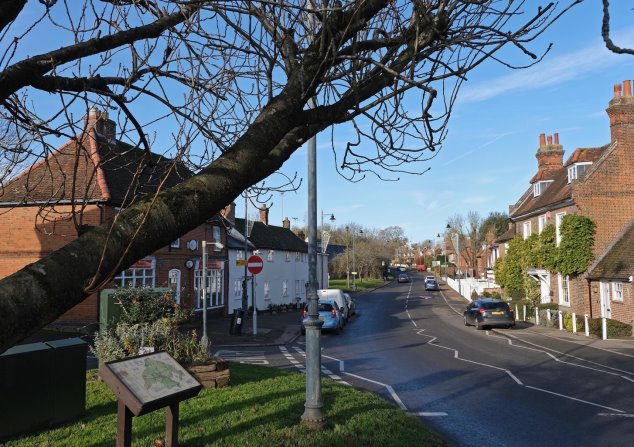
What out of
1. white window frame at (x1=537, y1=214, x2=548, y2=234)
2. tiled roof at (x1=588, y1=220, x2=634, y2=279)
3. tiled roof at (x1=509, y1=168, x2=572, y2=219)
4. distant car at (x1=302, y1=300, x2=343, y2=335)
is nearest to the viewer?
tiled roof at (x1=588, y1=220, x2=634, y2=279)

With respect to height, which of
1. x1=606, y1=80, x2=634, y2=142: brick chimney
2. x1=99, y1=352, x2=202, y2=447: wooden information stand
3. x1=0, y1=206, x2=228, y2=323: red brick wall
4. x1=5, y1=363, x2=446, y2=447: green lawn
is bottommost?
x1=5, y1=363, x2=446, y2=447: green lawn

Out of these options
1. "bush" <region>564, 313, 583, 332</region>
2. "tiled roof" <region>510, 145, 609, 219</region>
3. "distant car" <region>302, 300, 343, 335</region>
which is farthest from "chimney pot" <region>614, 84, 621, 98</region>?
"distant car" <region>302, 300, 343, 335</region>

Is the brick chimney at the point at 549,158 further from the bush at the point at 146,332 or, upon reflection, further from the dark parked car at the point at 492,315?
the bush at the point at 146,332

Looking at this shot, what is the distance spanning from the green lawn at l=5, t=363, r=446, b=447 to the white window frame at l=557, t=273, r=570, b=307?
2280cm

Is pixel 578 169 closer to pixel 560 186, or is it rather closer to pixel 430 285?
pixel 560 186

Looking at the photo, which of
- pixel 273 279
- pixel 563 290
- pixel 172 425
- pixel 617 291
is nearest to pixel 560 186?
pixel 563 290

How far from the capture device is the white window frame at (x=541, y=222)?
3096 centimetres

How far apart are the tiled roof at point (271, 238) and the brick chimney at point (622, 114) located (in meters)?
23.8

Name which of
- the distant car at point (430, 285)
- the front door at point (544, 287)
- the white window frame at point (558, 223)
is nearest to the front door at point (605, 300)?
the white window frame at point (558, 223)

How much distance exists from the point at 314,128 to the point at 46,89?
190 cm

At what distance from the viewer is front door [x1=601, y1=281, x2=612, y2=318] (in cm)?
2427

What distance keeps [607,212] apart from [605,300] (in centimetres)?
465

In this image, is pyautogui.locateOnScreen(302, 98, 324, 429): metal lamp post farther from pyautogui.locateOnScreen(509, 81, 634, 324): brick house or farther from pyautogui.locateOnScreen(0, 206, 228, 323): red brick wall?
pyautogui.locateOnScreen(509, 81, 634, 324): brick house

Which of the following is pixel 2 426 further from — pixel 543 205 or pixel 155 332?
pixel 543 205
